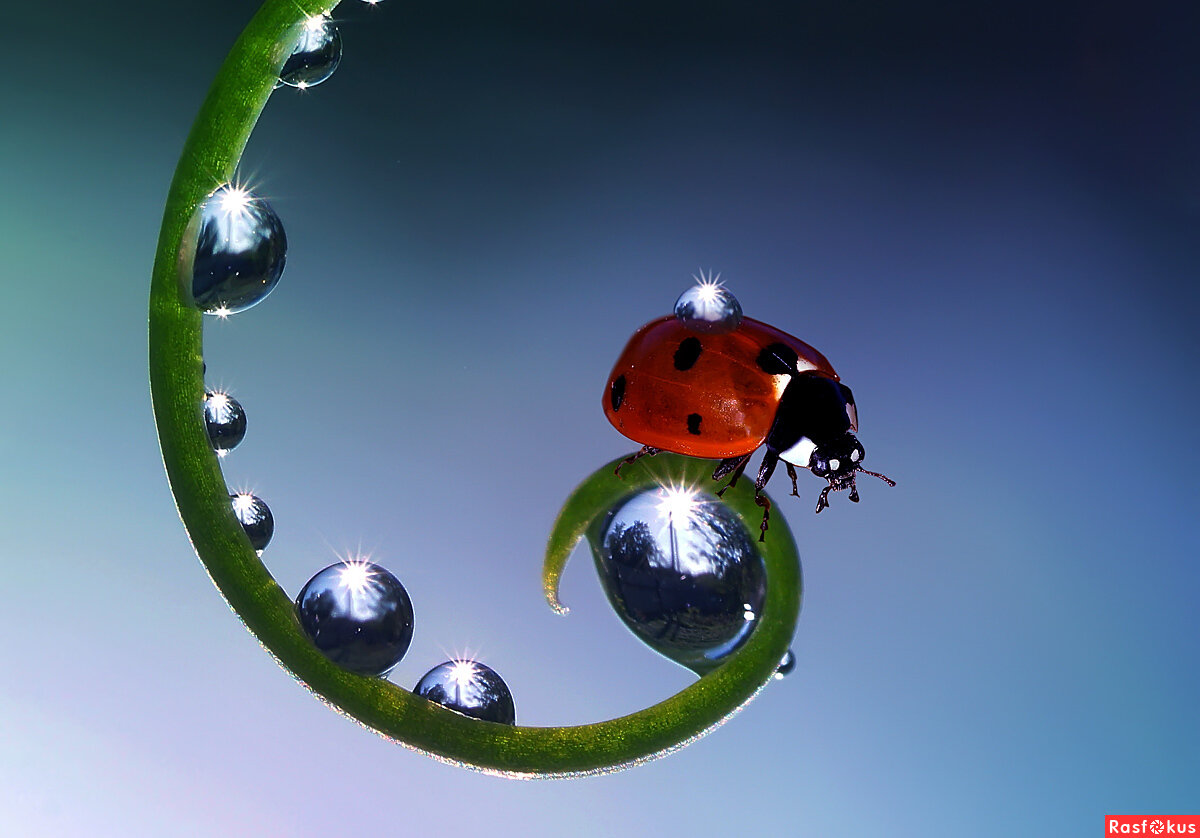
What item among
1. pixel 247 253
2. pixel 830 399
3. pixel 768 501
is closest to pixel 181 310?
pixel 247 253

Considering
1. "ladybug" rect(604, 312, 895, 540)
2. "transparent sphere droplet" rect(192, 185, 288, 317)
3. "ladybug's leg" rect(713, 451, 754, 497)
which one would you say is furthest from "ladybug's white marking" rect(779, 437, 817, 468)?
"transparent sphere droplet" rect(192, 185, 288, 317)

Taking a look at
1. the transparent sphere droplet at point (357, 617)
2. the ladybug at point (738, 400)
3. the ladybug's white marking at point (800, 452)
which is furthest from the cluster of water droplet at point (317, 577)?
the ladybug's white marking at point (800, 452)

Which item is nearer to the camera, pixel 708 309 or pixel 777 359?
pixel 708 309

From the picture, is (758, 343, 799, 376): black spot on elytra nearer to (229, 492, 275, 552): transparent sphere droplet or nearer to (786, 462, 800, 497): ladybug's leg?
(786, 462, 800, 497): ladybug's leg

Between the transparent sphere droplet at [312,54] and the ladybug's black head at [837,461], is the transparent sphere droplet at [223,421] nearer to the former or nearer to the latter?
the transparent sphere droplet at [312,54]

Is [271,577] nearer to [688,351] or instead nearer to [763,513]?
[763,513]

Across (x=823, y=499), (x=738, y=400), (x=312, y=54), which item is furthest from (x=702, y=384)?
(x=312, y=54)

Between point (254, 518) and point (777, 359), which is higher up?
point (777, 359)
